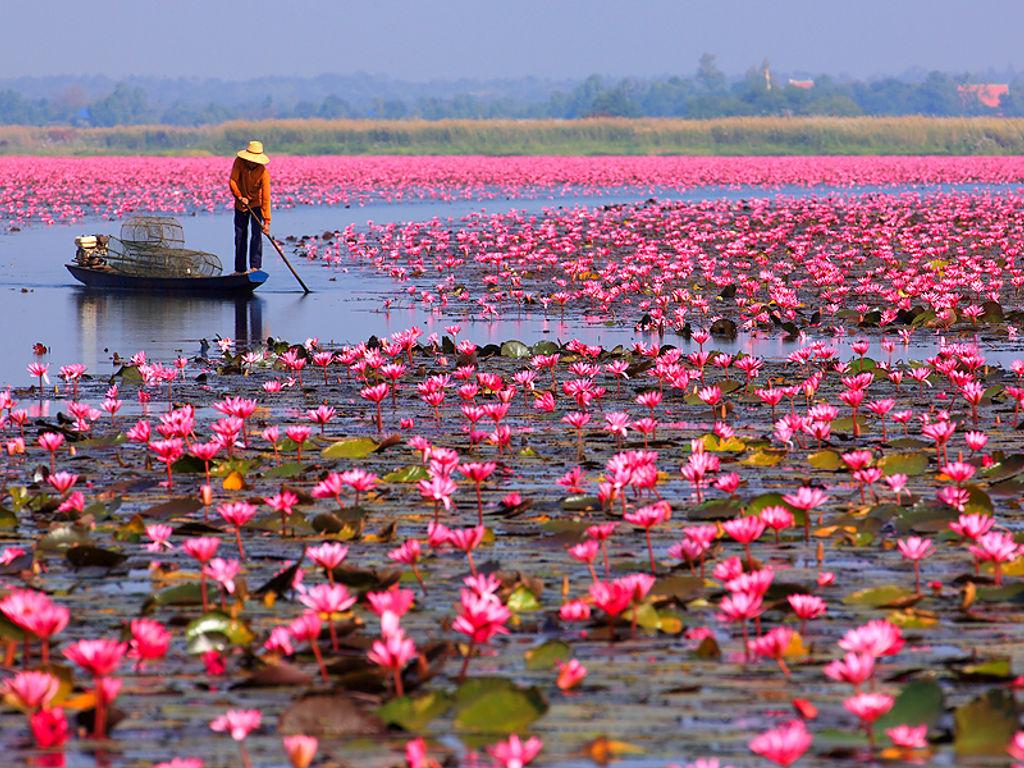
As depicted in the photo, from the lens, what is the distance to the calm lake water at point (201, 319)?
14508 mm

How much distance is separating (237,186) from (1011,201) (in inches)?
941

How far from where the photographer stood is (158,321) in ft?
55.3

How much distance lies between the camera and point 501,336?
15.4 metres

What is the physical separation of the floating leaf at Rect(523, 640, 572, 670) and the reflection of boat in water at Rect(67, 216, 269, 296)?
567 inches

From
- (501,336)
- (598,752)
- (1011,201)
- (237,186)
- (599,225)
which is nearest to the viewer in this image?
(598,752)

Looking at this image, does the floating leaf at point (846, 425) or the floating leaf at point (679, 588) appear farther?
the floating leaf at point (846, 425)

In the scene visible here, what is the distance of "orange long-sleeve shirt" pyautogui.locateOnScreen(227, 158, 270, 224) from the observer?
1944cm

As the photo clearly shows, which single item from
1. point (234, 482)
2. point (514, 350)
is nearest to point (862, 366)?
point (514, 350)

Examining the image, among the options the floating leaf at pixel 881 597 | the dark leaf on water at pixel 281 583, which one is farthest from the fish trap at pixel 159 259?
the floating leaf at pixel 881 597

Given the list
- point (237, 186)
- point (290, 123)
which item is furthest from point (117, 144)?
point (237, 186)

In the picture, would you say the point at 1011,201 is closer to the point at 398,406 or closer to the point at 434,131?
the point at 398,406

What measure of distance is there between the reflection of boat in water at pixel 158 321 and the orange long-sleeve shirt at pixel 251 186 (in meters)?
1.12

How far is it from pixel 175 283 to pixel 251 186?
1.51m

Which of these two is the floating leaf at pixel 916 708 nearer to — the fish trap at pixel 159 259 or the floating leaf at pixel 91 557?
the floating leaf at pixel 91 557
